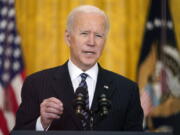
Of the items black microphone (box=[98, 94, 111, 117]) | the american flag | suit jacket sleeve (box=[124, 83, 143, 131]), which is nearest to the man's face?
→ suit jacket sleeve (box=[124, 83, 143, 131])

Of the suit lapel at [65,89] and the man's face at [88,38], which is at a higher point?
the man's face at [88,38]

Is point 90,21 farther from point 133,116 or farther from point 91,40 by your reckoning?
point 133,116

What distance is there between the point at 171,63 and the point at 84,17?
8.02 feet

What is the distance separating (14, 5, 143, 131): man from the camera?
2.31 m

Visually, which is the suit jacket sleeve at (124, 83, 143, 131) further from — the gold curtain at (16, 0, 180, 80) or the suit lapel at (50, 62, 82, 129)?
the gold curtain at (16, 0, 180, 80)

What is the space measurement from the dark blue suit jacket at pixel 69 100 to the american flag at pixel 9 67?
1.97 meters

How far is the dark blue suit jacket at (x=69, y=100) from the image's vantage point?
2.30 metres

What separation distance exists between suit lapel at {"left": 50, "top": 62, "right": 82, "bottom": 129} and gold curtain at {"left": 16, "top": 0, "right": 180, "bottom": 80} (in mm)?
2091

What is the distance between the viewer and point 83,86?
2.38 metres

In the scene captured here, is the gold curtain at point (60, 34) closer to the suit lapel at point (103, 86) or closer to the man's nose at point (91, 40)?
the suit lapel at point (103, 86)

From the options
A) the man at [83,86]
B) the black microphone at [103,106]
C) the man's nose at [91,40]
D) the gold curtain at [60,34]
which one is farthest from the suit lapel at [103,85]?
the gold curtain at [60,34]

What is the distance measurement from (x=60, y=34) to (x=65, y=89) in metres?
2.32

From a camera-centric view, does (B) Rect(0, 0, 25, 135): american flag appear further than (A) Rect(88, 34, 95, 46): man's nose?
Yes

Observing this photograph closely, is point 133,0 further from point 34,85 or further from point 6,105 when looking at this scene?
point 34,85
